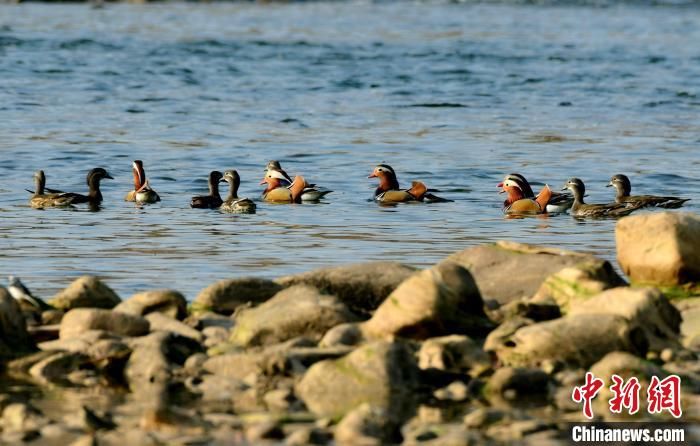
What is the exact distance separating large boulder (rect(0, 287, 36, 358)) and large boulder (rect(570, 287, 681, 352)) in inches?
165

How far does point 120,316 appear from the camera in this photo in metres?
12.6

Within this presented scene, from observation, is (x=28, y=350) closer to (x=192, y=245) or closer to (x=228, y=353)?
(x=228, y=353)

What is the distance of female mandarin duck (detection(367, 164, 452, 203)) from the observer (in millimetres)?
23266

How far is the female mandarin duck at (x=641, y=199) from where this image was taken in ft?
74.2

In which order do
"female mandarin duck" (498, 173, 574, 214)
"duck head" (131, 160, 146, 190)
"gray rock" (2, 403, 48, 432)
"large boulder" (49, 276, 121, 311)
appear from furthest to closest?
"duck head" (131, 160, 146, 190), "female mandarin duck" (498, 173, 574, 214), "large boulder" (49, 276, 121, 311), "gray rock" (2, 403, 48, 432)

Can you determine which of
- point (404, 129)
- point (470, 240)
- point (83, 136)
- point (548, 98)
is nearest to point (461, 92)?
point (548, 98)

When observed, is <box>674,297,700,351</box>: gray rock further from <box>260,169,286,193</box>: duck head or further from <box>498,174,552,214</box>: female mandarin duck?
<box>260,169,286,193</box>: duck head

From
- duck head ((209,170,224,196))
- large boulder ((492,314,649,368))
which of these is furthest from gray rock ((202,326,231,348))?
duck head ((209,170,224,196))

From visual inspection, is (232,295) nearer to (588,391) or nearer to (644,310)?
(644,310)

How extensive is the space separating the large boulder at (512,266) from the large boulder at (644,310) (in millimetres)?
1171

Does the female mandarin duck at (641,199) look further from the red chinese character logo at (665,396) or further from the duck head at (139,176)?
the red chinese character logo at (665,396)

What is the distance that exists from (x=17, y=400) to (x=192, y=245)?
732cm
